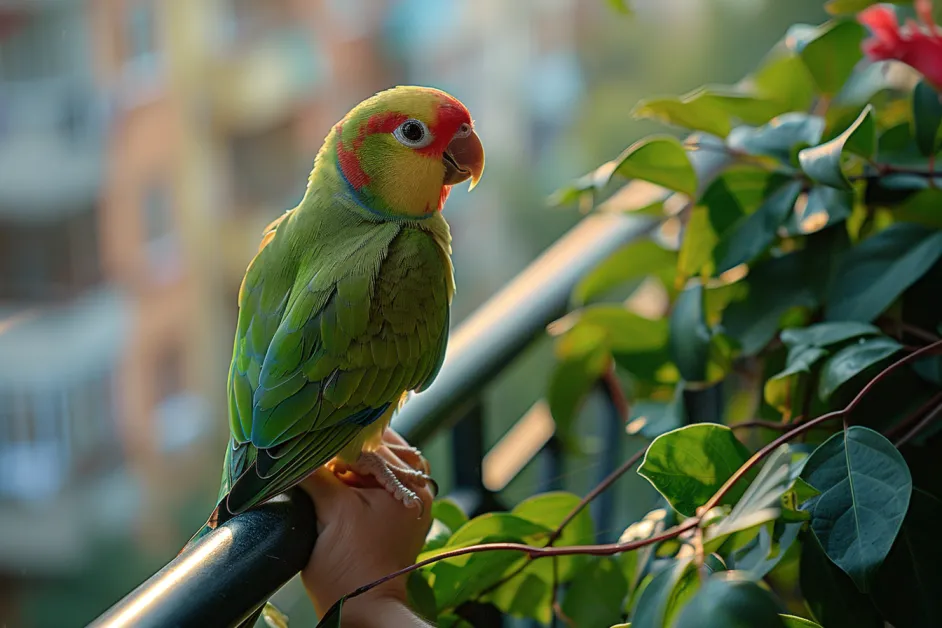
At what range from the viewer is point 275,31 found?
14.4 ft

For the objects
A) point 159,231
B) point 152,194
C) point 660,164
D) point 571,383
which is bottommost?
point 159,231

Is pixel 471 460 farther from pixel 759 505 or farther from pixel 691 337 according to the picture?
pixel 759 505

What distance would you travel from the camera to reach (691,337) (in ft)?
2.11

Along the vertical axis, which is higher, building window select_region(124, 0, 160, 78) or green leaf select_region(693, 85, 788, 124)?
green leaf select_region(693, 85, 788, 124)

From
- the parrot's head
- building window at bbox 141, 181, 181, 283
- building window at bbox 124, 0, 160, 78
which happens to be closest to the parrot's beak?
the parrot's head

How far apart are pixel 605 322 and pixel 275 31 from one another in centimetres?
402

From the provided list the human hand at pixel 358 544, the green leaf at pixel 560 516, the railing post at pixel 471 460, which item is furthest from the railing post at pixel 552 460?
the human hand at pixel 358 544

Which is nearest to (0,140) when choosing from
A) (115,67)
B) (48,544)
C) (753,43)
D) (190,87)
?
(115,67)

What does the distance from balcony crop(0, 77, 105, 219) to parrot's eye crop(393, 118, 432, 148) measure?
3.48m

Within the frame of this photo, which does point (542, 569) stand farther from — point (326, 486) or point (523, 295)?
Result: point (523, 295)

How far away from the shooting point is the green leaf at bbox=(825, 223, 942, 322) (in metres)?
0.56

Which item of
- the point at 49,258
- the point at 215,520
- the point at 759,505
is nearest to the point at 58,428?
the point at 49,258

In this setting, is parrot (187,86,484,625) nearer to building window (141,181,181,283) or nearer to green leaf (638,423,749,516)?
green leaf (638,423,749,516)

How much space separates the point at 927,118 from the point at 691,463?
0.31 meters
